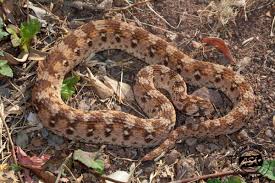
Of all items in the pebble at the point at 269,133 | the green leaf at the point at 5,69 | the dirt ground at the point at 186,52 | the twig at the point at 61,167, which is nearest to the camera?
the twig at the point at 61,167

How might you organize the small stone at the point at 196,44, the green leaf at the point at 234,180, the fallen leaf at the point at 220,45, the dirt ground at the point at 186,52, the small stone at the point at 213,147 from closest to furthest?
1. the green leaf at the point at 234,180
2. the dirt ground at the point at 186,52
3. the small stone at the point at 213,147
4. the fallen leaf at the point at 220,45
5. the small stone at the point at 196,44

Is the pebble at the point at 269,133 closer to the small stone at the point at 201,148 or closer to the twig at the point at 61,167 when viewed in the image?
the small stone at the point at 201,148

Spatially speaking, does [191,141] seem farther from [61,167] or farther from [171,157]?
[61,167]

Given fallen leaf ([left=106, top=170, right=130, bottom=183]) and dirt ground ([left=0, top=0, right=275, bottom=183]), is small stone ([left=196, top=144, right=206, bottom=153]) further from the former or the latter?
fallen leaf ([left=106, top=170, right=130, bottom=183])

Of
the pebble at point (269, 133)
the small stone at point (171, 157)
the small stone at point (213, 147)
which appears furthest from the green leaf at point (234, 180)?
the pebble at point (269, 133)

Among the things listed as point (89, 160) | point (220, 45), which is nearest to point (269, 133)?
point (220, 45)

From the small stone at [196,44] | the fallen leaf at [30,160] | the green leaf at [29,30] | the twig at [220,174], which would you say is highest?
the green leaf at [29,30]
